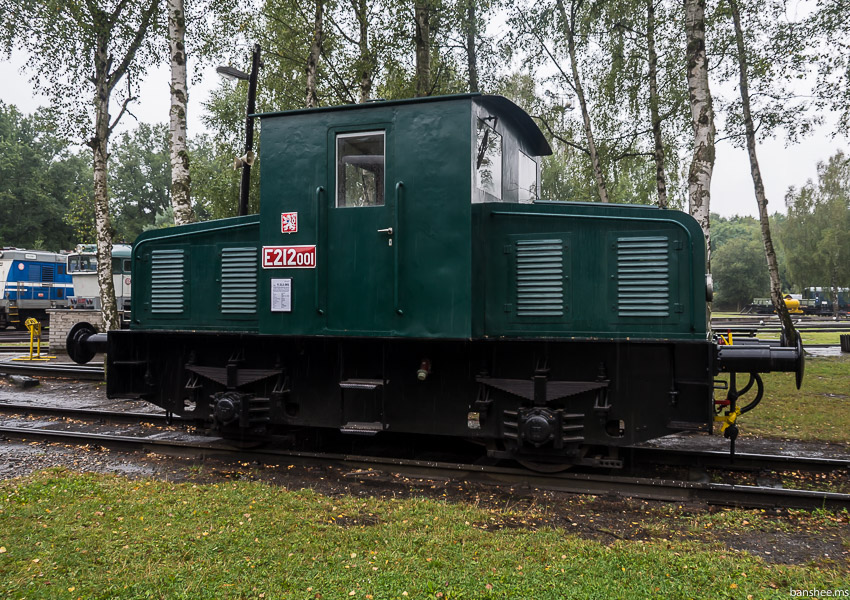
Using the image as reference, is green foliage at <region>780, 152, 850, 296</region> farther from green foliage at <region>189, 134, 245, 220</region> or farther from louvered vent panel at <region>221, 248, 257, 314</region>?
louvered vent panel at <region>221, 248, 257, 314</region>

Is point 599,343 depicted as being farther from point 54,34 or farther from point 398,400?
point 54,34

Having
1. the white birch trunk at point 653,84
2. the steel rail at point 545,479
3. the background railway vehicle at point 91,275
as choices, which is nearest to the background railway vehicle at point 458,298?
the steel rail at point 545,479

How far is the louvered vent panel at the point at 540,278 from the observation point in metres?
5.81

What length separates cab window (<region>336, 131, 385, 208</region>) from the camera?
239 inches

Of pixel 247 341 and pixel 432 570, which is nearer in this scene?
pixel 432 570

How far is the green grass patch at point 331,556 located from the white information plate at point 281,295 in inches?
78.6

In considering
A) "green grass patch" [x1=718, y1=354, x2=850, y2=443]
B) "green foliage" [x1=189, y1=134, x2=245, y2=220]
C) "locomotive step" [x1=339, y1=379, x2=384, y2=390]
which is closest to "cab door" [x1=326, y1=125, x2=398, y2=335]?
"locomotive step" [x1=339, y1=379, x2=384, y2=390]

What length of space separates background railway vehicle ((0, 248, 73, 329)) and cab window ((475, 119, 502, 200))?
101 ft

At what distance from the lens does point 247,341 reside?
7.08m

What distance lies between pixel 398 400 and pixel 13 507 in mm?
3594

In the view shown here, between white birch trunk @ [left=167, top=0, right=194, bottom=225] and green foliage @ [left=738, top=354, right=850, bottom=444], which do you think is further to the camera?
white birch trunk @ [left=167, top=0, right=194, bottom=225]

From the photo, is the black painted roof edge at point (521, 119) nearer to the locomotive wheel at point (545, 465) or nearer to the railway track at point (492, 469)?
the locomotive wheel at point (545, 465)

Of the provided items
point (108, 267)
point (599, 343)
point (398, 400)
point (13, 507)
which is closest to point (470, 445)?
point (398, 400)

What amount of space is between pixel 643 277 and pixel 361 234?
278 centimetres
